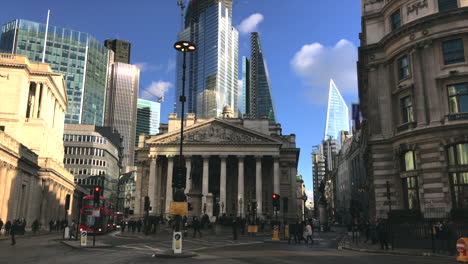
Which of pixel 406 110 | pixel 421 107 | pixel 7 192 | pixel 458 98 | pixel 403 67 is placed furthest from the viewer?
pixel 7 192

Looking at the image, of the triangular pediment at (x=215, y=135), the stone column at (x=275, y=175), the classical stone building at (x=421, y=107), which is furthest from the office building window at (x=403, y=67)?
the stone column at (x=275, y=175)

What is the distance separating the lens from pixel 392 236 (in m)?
24.2

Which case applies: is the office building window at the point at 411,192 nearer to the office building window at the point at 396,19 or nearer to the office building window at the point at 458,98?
the office building window at the point at 458,98

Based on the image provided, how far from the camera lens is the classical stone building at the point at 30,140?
45.2m

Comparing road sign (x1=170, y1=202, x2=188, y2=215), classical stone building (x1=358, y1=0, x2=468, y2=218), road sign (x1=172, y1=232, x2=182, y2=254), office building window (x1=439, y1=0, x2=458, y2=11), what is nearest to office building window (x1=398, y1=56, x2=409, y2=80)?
classical stone building (x1=358, y1=0, x2=468, y2=218)

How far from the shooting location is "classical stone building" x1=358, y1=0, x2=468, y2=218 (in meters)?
27.4

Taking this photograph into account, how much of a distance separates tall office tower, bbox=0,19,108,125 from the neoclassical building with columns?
3325 inches

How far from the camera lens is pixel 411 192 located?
29891 mm

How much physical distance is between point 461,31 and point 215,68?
174862 mm

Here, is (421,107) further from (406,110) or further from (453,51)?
(453,51)

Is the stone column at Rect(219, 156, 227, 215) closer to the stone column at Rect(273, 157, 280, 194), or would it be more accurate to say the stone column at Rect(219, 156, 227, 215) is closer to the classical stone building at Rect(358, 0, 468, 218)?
the stone column at Rect(273, 157, 280, 194)

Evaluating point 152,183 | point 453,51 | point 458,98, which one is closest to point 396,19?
point 453,51

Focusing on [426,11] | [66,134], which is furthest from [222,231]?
[66,134]

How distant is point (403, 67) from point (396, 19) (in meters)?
4.71
